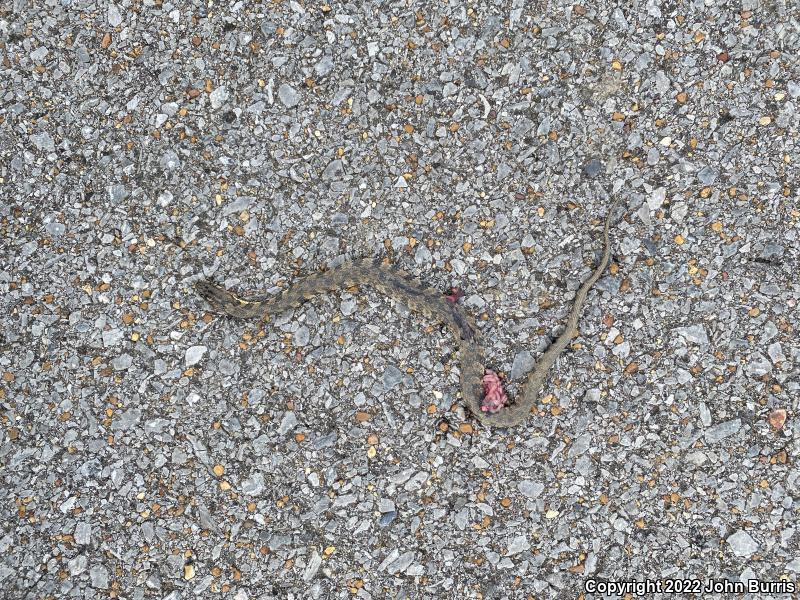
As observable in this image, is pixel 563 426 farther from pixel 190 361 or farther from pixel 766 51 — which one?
pixel 766 51

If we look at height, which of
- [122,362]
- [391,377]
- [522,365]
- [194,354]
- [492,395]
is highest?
[522,365]

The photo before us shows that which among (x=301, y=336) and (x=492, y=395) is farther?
(x=301, y=336)

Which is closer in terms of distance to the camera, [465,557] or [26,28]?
[465,557]

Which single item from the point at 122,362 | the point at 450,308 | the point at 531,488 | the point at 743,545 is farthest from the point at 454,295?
the point at 743,545

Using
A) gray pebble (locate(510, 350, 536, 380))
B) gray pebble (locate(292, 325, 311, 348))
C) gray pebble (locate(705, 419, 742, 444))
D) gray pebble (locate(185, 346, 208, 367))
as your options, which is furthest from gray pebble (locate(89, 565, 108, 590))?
gray pebble (locate(705, 419, 742, 444))

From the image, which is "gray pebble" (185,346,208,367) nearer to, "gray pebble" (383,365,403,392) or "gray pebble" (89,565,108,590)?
"gray pebble" (383,365,403,392)

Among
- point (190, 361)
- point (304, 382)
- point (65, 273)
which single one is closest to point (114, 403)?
point (190, 361)

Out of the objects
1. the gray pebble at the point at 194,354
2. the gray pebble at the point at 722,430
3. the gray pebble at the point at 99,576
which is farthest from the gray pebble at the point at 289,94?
the gray pebble at the point at 722,430

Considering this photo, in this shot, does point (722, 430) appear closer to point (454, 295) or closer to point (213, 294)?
point (454, 295)
